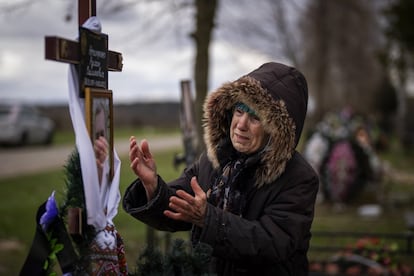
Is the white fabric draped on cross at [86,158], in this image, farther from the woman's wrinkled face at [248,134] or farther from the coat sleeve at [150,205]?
the woman's wrinkled face at [248,134]

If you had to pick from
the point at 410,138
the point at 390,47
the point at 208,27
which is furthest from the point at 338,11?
the point at 208,27

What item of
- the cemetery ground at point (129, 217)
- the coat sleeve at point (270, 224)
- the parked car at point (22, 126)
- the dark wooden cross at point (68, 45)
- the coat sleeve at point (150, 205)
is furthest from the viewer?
the parked car at point (22, 126)

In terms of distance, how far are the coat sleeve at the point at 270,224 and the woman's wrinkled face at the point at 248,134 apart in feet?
0.65

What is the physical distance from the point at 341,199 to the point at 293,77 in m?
9.10

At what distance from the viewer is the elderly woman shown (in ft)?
7.97

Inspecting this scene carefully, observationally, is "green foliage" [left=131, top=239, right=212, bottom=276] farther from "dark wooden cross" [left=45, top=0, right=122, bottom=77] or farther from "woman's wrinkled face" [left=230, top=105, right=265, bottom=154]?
"dark wooden cross" [left=45, top=0, right=122, bottom=77]

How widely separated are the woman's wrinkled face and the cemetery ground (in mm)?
3693

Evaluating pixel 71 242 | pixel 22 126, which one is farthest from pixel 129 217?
pixel 22 126

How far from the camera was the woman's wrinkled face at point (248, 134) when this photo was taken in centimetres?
268

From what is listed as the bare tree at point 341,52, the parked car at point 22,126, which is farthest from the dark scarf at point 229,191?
the parked car at point 22,126

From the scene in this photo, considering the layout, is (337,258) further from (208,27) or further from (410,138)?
(410,138)

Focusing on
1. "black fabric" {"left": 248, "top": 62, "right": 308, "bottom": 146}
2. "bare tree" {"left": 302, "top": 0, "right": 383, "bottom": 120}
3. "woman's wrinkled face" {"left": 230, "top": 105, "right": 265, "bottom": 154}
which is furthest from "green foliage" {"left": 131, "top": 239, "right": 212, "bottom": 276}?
"bare tree" {"left": 302, "top": 0, "right": 383, "bottom": 120}

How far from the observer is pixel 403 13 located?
46.2 ft

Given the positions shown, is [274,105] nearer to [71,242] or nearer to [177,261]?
[177,261]
